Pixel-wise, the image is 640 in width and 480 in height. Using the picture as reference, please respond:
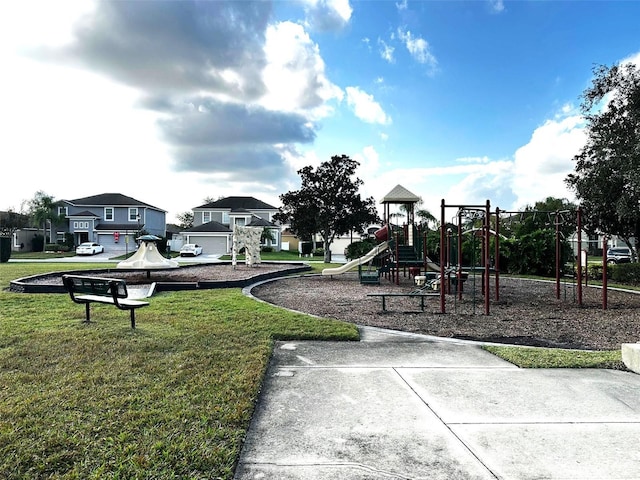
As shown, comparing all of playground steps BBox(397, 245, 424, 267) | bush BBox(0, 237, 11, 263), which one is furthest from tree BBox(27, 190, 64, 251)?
playground steps BBox(397, 245, 424, 267)

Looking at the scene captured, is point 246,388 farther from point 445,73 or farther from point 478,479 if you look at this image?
point 445,73

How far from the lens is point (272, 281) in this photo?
17359 millimetres

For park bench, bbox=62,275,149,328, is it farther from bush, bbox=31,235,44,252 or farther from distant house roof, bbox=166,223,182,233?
distant house roof, bbox=166,223,182,233

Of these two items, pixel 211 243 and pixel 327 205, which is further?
pixel 211 243

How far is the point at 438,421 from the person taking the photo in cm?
358

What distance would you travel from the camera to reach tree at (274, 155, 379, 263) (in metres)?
37.6

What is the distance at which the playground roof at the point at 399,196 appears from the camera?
18844 millimetres

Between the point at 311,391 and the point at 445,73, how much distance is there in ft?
48.1

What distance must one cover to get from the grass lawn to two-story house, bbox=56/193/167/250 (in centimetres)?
4515

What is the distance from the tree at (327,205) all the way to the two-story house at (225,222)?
1084cm

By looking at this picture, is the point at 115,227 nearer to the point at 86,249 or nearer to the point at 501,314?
the point at 86,249

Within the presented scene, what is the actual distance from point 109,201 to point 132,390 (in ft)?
176

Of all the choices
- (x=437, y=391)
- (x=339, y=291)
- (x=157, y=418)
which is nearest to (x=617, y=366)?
(x=437, y=391)

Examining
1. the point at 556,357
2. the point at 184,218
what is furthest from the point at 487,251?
the point at 184,218
